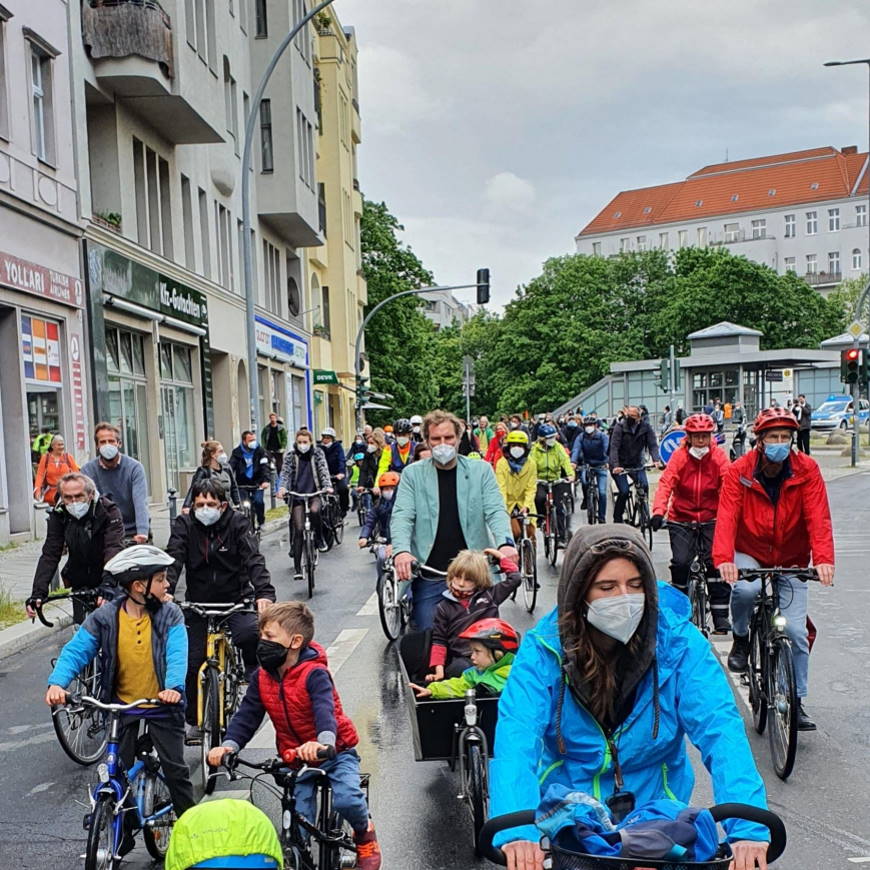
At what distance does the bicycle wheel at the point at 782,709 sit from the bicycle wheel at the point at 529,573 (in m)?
4.88

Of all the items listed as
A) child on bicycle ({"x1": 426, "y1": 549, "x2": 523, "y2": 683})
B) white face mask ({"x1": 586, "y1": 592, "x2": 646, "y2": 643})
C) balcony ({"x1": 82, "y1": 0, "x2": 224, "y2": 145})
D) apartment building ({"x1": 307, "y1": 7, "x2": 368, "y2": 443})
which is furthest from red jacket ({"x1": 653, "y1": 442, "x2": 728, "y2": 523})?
apartment building ({"x1": 307, "y1": 7, "x2": 368, "y2": 443})

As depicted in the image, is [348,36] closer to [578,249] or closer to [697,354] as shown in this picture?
[697,354]

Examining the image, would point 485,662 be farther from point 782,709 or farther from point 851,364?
point 851,364

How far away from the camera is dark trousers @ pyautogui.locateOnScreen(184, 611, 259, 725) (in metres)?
5.82

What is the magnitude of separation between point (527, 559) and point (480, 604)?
5.69m

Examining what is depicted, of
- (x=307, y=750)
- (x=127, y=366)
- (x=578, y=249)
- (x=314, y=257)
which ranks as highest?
(x=578, y=249)

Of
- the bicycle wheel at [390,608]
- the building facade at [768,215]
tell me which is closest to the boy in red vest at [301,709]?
the bicycle wheel at [390,608]

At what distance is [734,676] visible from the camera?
297 inches

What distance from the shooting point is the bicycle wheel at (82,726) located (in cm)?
602

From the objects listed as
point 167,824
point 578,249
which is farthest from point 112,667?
point 578,249

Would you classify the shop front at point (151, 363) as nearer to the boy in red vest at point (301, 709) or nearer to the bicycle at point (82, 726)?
the bicycle at point (82, 726)

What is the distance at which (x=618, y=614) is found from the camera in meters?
2.62

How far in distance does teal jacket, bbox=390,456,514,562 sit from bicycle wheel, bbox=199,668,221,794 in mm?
1555

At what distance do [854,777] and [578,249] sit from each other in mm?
122135
